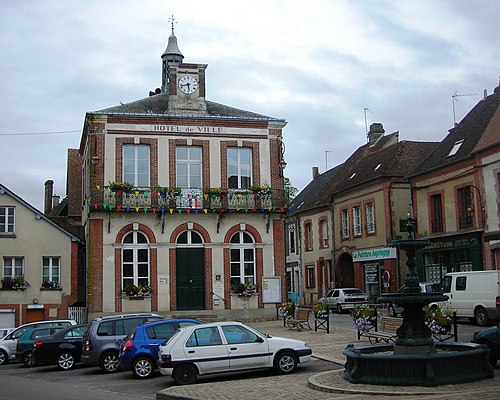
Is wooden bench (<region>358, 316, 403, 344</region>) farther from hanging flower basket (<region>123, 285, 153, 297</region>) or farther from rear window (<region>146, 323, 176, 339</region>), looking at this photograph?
hanging flower basket (<region>123, 285, 153, 297</region>)

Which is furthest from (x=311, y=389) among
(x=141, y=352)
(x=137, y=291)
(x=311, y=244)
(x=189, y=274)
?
(x=311, y=244)

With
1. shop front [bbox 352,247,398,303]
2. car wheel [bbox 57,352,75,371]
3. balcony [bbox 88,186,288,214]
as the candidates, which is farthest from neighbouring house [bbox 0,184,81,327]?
shop front [bbox 352,247,398,303]

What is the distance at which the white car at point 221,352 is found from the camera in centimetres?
1556

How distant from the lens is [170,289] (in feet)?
105

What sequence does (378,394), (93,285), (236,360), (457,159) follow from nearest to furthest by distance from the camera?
(378,394) → (236,360) → (93,285) → (457,159)

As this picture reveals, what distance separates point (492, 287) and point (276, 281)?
33.4 feet

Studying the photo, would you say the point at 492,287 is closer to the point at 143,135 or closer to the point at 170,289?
the point at 170,289

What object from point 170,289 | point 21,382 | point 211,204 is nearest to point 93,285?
point 170,289

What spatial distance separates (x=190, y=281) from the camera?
3228 centimetres

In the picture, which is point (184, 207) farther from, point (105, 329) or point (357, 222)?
point (357, 222)

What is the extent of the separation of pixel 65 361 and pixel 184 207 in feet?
40.0

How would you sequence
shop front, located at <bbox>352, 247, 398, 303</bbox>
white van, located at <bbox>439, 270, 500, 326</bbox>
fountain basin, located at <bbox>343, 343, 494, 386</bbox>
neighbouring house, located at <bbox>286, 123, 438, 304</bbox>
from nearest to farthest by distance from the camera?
fountain basin, located at <bbox>343, 343, 494, 386</bbox>
white van, located at <bbox>439, 270, 500, 326</bbox>
shop front, located at <bbox>352, 247, 398, 303</bbox>
neighbouring house, located at <bbox>286, 123, 438, 304</bbox>

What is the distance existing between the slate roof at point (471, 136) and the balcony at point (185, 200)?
9419 millimetres

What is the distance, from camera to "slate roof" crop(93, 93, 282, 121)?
32.7 m
